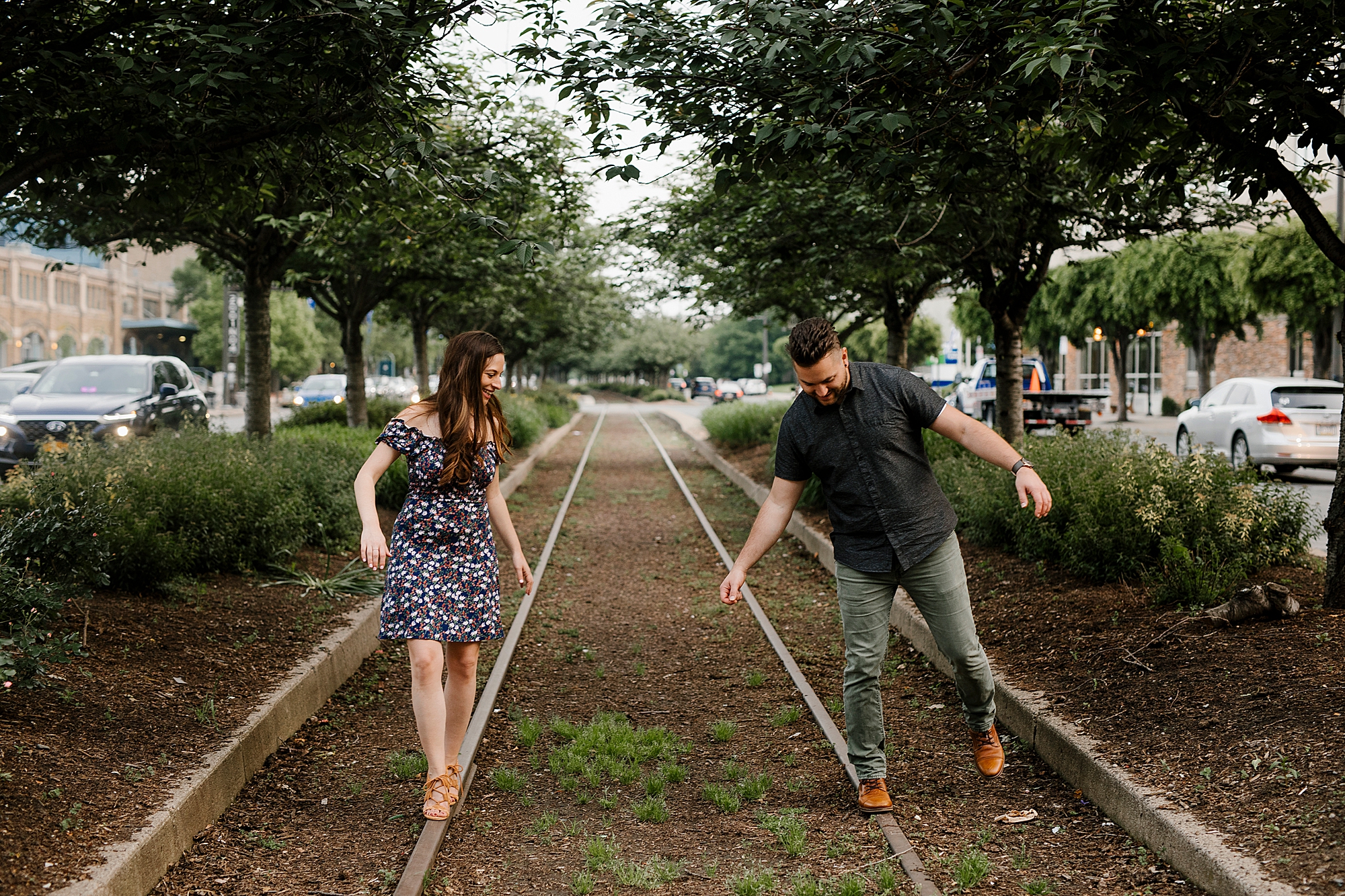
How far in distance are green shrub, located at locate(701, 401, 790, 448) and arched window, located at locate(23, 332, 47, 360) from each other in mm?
62012

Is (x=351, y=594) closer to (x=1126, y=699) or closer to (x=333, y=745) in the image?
(x=333, y=745)

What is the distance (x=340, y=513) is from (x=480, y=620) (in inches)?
229

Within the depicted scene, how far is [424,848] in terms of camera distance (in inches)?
162

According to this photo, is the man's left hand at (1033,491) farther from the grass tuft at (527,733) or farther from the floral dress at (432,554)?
the grass tuft at (527,733)

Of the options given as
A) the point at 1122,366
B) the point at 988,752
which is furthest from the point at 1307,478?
the point at 1122,366

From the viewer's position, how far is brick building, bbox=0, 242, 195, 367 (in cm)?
6762

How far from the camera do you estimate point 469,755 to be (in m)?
5.15

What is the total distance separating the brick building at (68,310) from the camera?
67625mm

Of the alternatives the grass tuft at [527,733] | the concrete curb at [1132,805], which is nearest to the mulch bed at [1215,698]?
the concrete curb at [1132,805]

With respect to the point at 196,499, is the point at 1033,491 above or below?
above

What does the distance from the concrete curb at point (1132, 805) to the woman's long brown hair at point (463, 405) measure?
2.83 meters

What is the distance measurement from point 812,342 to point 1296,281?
973 inches

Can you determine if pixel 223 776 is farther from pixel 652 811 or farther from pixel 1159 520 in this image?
pixel 1159 520

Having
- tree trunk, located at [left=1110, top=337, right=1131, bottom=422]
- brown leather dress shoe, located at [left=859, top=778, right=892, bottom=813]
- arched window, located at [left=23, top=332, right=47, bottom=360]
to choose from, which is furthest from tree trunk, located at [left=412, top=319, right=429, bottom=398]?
arched window, located at [left=23, top=332, right=47, bottom=360]
